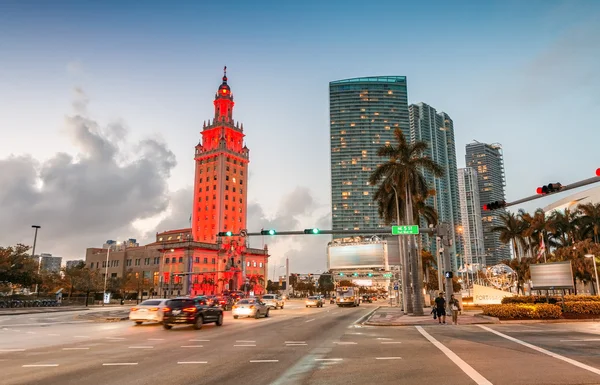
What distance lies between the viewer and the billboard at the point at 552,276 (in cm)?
2825

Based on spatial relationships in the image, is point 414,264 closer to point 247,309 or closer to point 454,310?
point 454,310

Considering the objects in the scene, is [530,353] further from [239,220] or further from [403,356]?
[239,220]

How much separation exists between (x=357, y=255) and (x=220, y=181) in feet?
185

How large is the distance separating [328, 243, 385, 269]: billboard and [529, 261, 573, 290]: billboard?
379 feet

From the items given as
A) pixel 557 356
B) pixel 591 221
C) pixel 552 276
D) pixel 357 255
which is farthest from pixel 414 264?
pixel 357 255

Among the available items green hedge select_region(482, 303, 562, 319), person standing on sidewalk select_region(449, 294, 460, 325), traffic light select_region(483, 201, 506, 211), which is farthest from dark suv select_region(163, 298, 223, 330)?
green hedge select_region(482, 303, 562, 319)

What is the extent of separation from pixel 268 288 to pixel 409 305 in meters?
143

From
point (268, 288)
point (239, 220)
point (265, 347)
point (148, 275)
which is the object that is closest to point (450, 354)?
point (265, 347)

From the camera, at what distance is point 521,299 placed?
3334cm

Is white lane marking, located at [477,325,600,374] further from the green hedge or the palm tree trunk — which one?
the palm tree trunk

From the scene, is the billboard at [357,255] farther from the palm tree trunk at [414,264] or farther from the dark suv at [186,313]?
the dark suv at [186,313]

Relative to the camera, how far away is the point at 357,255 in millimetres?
146250

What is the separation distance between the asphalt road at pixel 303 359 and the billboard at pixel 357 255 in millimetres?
127392

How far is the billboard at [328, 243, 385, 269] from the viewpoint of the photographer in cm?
14488
